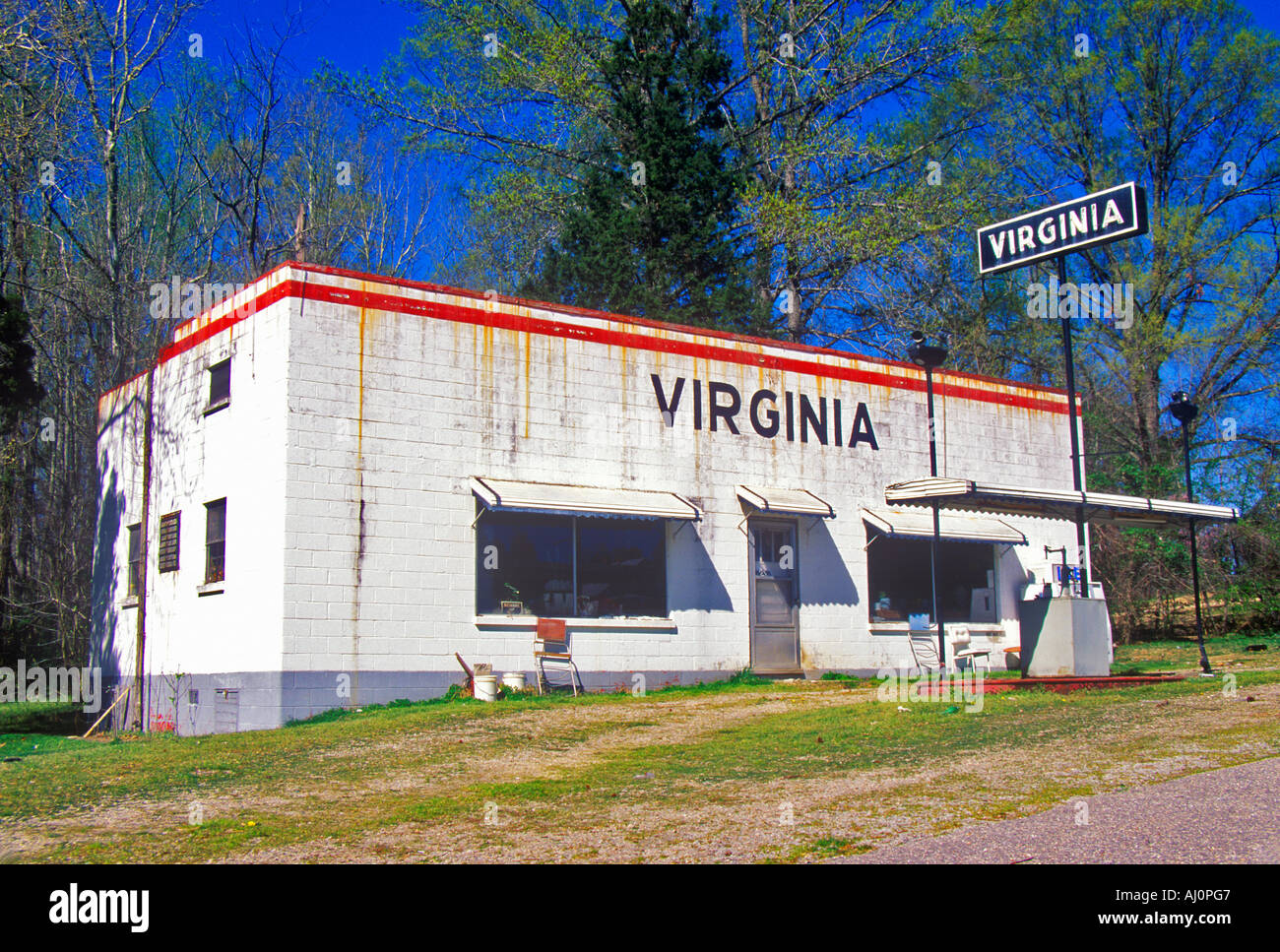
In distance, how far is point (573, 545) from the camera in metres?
16.2

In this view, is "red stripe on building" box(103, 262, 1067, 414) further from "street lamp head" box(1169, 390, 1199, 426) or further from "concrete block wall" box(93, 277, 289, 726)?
"street lamp head" box(1169, 390, 1199, 426)

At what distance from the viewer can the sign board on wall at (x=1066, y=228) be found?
16297mm

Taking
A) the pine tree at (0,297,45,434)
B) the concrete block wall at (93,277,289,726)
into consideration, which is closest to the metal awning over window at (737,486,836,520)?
the concrete block wall at (93,277,289,726)

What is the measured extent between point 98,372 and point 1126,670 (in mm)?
22502

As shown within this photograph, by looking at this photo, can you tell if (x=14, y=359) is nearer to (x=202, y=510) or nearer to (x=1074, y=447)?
(x=202, y=510)

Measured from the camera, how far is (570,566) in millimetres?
16109

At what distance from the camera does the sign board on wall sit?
16297 mm

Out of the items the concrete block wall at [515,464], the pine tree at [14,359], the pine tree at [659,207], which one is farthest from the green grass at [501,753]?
the pine tree at [659,207]

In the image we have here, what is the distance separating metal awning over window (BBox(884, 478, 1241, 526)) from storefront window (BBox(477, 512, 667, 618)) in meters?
3.54

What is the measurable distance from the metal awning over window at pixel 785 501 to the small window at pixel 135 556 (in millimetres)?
9172

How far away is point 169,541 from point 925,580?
1162 centimetres
